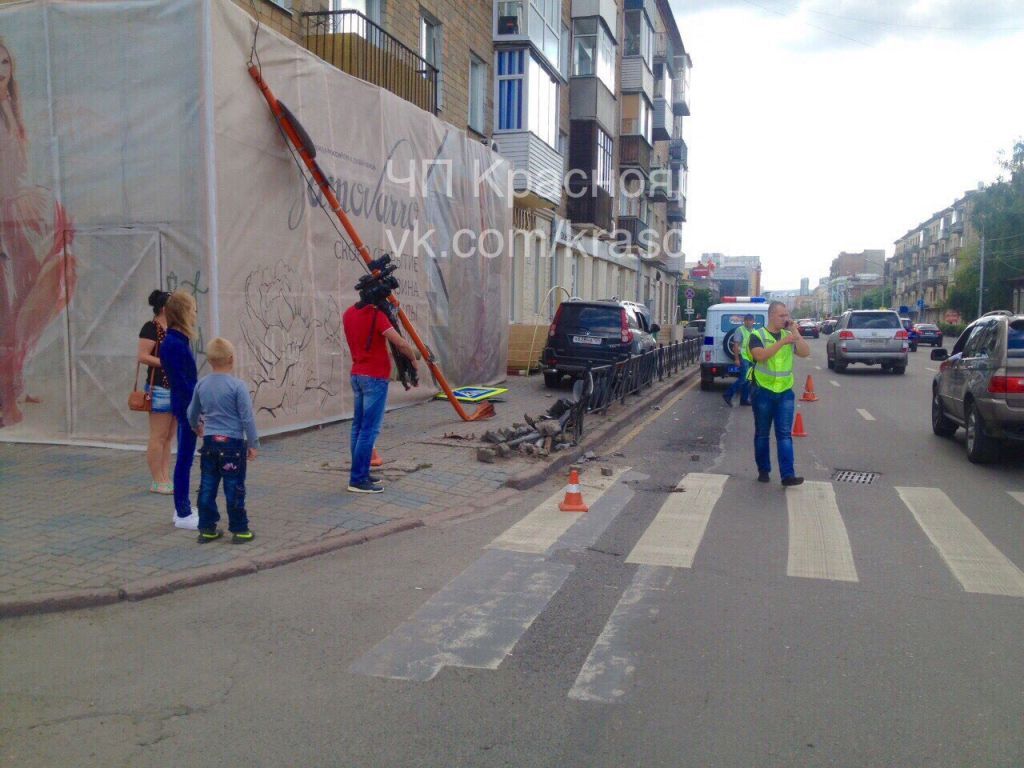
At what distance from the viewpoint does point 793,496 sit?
809 centimetres

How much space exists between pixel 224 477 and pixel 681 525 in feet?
11.8

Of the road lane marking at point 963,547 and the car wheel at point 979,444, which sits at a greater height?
the car wheel at point 979,444

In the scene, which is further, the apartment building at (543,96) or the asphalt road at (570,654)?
the apartment building at (543,96)

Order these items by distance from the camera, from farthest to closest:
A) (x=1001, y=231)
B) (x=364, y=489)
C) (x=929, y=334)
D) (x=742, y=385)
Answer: (x=1001, y=231), (x=929, y=334), (x=742, y=385), (x=364, y=489)

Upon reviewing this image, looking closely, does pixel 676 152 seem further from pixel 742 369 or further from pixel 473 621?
pixel 473 621

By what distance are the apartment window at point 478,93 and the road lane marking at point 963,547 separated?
15.3 m

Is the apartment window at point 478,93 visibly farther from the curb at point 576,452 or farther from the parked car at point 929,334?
the parked car at point 929,334

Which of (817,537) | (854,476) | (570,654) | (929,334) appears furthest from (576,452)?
(929,334)

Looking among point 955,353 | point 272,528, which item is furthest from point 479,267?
point 272,528

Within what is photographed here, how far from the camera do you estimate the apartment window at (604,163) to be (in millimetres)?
28897

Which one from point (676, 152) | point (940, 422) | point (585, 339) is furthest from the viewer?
point (676, 152)

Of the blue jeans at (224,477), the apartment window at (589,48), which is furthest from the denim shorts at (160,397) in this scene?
the apartment window at (589,48)

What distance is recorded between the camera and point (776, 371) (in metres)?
8.43

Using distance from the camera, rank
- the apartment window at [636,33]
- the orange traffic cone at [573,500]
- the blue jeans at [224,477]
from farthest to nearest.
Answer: the apartment window at [636,33] < the orange traffic cone at [573,500] < the blue jeans at [224,477]
